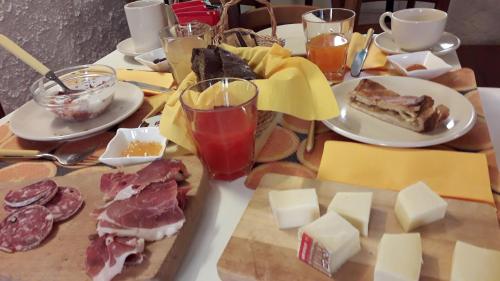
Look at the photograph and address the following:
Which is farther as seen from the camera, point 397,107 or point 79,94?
point 79,94

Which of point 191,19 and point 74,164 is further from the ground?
point 191,19

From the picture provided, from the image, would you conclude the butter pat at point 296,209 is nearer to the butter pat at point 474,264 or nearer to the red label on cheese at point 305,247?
the red label on cheese at point 305,247

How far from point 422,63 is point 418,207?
24.3 inches

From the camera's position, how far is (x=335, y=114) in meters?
0.80

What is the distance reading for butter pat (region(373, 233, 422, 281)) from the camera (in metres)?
0.49

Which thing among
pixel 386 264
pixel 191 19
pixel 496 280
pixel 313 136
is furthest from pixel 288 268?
pixel 191 19

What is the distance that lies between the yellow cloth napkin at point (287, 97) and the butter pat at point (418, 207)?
25 centimetres

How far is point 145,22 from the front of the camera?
4.29 ft

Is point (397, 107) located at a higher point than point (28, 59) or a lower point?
lower

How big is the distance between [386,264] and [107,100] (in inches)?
29.2

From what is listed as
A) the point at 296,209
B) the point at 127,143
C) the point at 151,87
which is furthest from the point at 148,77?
the point at 296,209

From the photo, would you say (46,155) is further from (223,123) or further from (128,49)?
(128,49)

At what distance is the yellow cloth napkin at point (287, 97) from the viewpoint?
2.60 ft

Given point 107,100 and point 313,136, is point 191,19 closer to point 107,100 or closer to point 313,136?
point 107,100
